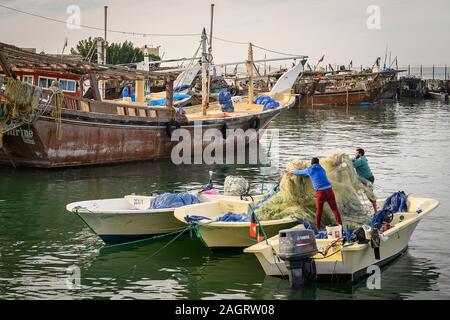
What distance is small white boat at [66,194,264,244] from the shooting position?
15.4 m

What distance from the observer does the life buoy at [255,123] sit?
33.8 metres

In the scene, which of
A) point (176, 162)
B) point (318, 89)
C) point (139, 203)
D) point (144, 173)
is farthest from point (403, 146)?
point (318, 89)

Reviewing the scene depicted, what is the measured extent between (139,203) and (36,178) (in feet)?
30.2

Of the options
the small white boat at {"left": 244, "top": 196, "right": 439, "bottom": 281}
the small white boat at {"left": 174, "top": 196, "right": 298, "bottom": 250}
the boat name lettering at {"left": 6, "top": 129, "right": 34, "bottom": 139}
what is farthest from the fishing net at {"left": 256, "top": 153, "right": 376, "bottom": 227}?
the boat name lettering at {"left": 6, "top": 129, "right": 34, "bottom": 139}

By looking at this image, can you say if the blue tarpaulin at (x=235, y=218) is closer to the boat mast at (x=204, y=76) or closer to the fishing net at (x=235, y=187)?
the fishing net at (x=235, y=187)

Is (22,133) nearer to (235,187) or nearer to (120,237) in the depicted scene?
(235,187)

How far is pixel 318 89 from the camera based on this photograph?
7588cm

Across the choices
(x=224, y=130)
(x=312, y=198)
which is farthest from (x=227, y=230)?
(x=224, y=130)

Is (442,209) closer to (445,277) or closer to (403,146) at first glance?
(445,277)

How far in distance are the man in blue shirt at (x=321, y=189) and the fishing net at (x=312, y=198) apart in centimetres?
47

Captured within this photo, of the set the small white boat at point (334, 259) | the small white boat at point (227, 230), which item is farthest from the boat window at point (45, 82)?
the small white boat at point (334, 259)

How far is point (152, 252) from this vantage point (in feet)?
50.8

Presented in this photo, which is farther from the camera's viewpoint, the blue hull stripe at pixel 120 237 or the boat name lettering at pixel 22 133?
the boat name lettering at pixel 22 133

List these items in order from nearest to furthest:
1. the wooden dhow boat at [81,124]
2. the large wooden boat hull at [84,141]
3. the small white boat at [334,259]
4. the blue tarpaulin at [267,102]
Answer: the small white boat at [334,259] < the wooden dhow boat at [81,124] < the large wooden boat hull at [84,141] < the blue tarpaulin at [267,102]
